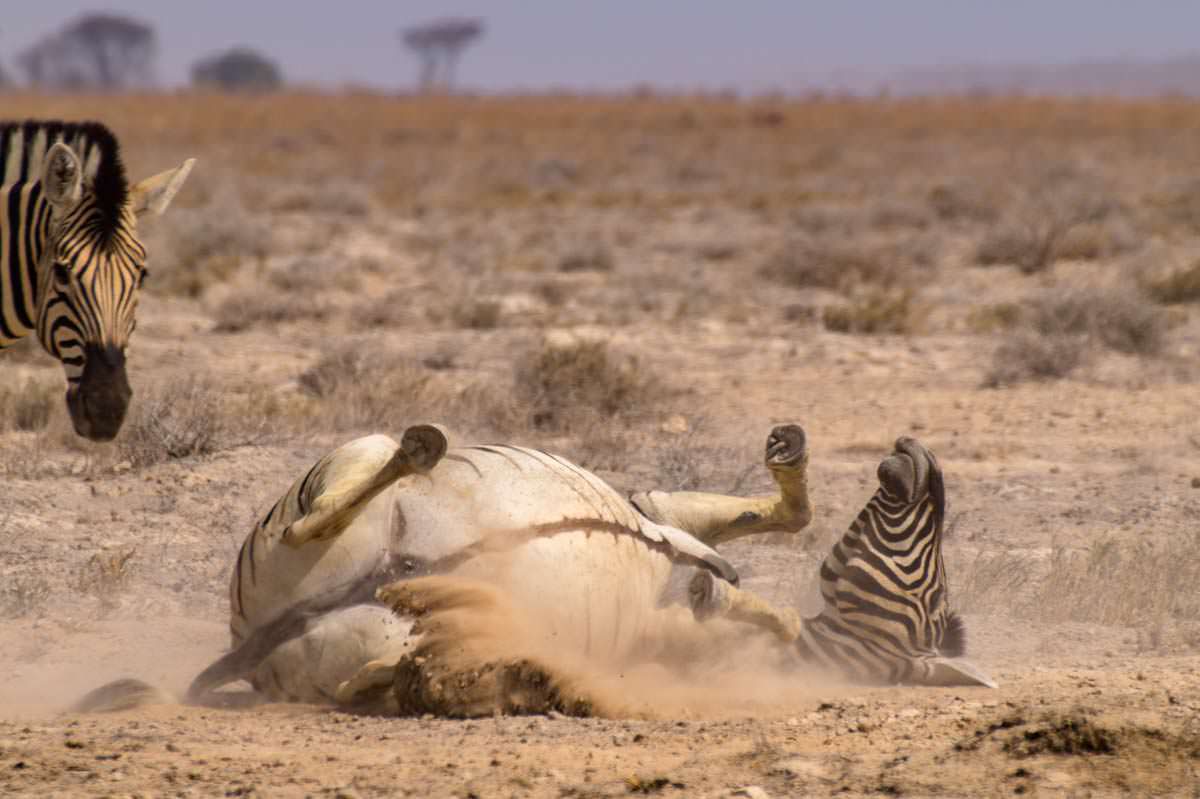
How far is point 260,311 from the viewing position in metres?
13.2

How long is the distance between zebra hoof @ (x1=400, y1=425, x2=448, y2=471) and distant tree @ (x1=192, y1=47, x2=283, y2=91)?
90.9 metres

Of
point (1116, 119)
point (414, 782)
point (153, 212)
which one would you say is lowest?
point (414, 782)

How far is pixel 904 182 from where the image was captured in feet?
92.8

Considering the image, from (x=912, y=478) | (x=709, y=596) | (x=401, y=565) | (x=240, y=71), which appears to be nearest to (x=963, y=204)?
(x=912, y=478)

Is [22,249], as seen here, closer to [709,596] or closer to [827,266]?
[709,596]

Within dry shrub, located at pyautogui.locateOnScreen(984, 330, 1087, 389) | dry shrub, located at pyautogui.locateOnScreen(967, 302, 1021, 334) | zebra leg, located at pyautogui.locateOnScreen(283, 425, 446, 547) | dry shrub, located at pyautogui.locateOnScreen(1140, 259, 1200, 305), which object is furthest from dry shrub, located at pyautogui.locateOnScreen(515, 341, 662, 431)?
dry shrub, located at pyautogui.locateOnScreen(1140, 259, 1200, 305)

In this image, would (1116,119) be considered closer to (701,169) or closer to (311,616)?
(701,169)

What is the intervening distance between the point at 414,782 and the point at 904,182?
2571cm

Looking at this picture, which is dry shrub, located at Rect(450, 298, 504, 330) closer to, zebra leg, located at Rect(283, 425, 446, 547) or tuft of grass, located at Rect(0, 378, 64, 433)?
tuft of grass, located at Rect(0, 378, 64, 433)

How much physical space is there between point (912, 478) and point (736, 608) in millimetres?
739

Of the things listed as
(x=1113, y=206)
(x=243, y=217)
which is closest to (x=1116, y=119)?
(x=1113, y=206)

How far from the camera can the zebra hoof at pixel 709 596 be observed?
4227 millimetres

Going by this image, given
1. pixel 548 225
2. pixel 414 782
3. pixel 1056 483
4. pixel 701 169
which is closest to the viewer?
pixel 414 782

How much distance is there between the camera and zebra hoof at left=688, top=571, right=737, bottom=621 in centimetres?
423
